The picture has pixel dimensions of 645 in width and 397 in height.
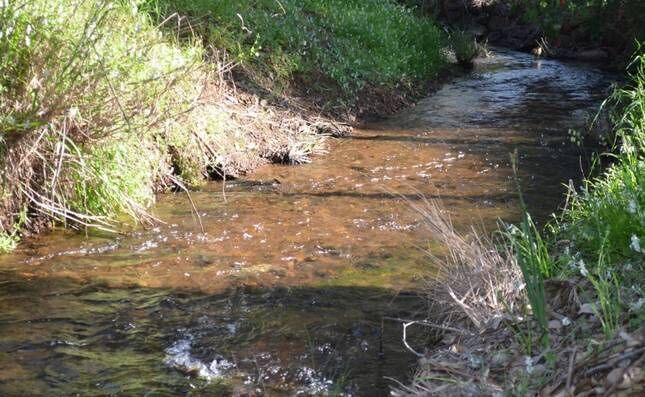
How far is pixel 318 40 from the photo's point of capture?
41.4ft

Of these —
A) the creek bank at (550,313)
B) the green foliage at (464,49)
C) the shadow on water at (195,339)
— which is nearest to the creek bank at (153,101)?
the shadow on water at (195,339)

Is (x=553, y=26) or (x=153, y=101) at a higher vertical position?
(x=553, y=26)

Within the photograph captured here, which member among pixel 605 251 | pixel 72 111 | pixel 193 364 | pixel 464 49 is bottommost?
pixel 193 364

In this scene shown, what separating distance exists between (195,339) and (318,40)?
8567mm

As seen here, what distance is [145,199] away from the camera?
→ 743cm

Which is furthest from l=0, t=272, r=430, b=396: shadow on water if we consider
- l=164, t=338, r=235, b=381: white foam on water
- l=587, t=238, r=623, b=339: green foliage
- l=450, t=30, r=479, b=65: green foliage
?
l=450, t=30, r=479, b=65: green foliage

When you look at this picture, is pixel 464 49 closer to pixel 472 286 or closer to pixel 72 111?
pixel 72 111

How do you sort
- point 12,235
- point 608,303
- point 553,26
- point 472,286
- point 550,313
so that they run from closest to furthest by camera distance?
point 608,303 → point 550,313 → point 472,286 → point 12,235 → point 553,26

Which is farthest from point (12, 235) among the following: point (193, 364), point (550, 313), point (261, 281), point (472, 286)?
point (550, 313)

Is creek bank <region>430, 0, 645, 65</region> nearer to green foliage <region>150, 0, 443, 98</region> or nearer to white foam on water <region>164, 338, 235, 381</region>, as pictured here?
green foliage <region>150, 0, 443, 98</region>

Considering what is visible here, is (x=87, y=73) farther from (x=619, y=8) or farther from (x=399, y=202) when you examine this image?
(x=619, y=8)

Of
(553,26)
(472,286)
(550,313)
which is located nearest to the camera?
(550,313)

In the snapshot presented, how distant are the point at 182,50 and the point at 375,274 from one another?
4.28 m

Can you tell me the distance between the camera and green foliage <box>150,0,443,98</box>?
1025cm
